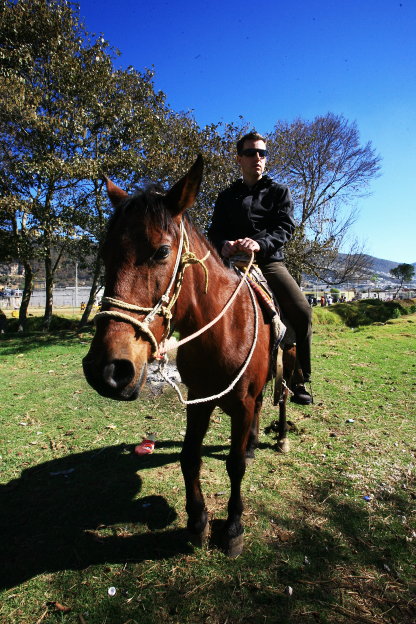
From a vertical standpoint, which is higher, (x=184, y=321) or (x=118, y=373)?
(x=184, y=321)

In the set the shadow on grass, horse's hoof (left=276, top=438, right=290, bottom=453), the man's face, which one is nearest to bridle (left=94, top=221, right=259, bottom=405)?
the man's face

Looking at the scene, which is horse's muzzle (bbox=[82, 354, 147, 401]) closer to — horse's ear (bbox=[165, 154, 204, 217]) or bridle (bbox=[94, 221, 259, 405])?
bridle (bbox=[94, 221, 259, 405])

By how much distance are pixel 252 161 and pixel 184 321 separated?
85.1 inches

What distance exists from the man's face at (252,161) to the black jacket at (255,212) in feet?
0.29

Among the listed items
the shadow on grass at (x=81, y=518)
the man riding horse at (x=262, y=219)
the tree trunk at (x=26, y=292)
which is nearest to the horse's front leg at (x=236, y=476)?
the shadow on grass at (x=81, y=518)

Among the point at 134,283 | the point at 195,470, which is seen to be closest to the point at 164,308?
the point at 134,283

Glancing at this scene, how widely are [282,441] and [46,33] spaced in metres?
15.6

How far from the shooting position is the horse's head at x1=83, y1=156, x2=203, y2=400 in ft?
5.48

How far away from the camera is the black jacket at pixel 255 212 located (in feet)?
11.6

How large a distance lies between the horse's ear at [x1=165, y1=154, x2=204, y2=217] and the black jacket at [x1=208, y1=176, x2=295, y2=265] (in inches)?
55.0

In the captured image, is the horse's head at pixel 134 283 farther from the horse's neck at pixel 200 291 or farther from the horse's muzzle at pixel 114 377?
the horse's neck at pixel 200 291

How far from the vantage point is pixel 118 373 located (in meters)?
1.69

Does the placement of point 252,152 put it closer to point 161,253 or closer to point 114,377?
point 161,253

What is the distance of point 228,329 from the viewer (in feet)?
8.71
